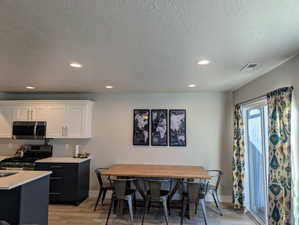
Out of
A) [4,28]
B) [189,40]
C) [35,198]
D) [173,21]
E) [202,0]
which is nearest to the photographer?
[202,0]

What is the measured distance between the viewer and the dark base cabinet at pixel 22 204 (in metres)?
2.34

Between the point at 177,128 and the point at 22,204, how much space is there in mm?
3282

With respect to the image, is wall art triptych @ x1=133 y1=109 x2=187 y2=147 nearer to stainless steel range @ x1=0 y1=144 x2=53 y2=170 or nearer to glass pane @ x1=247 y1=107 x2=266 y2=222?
glass pane @ x1=247 y1=107 x2=266 y2=222

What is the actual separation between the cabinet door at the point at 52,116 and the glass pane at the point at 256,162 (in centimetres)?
409

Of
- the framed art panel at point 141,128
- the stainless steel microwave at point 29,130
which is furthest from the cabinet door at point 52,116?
the framed art panel at point 141,128

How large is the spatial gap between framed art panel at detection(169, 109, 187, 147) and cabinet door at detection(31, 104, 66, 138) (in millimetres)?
2529

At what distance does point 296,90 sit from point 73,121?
4.24 meters

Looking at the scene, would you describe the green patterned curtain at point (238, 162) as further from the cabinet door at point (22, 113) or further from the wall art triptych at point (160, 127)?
the cabinet door at point (22, 113)

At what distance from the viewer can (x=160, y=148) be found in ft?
15.5

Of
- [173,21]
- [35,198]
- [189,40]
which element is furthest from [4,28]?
[35,198]

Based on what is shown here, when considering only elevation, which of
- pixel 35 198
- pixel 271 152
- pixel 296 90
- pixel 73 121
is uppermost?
pixel 296 90

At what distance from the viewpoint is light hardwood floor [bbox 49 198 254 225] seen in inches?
136

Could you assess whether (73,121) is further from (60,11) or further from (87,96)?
(60,11)

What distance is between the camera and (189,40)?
6.46ft
